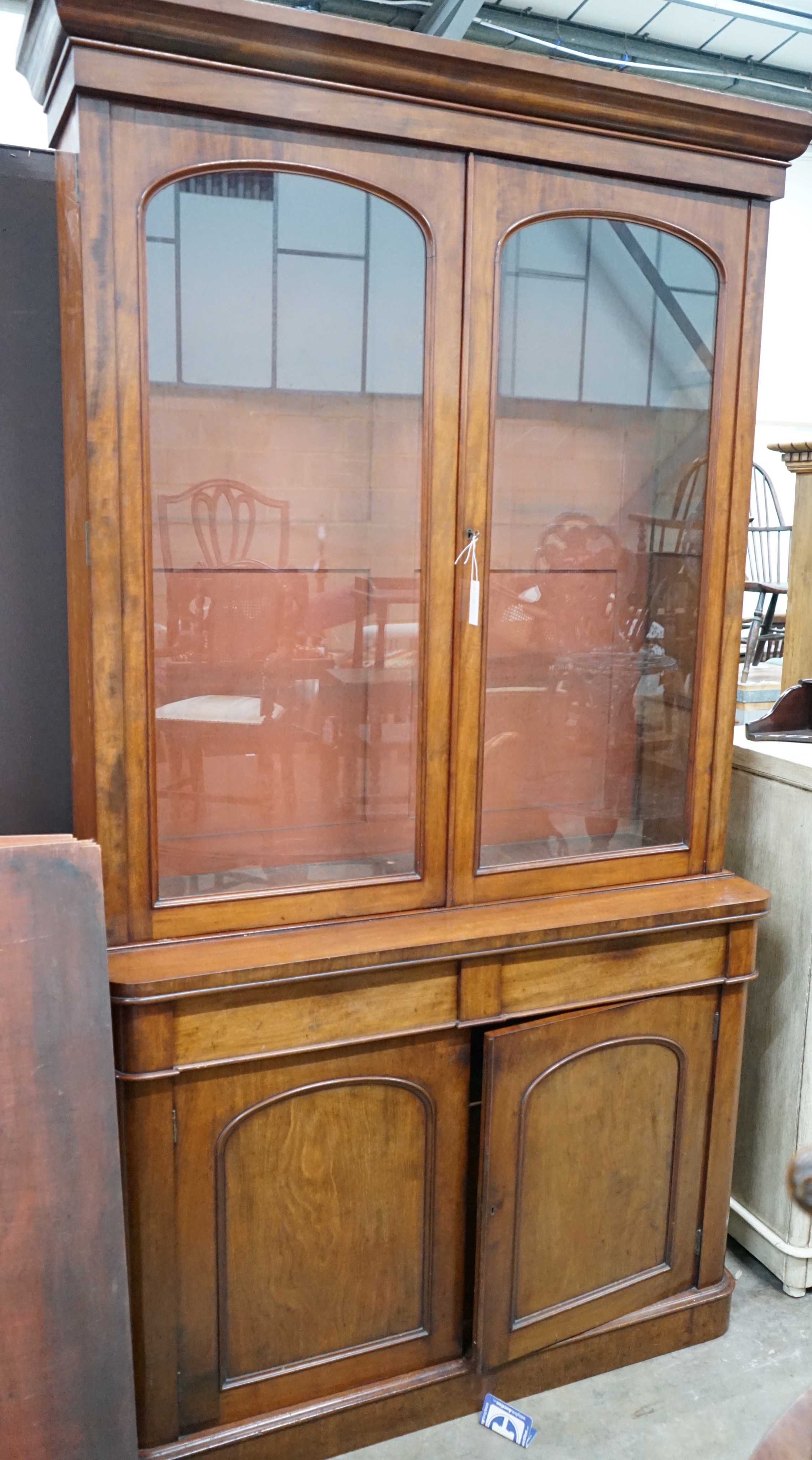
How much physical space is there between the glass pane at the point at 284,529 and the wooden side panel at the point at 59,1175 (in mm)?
212

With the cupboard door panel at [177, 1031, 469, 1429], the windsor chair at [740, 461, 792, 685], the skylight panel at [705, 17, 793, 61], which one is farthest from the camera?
the skylight panel at [705, 17, 793, 61]

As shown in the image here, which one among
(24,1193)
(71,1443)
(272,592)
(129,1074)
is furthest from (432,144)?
(71,1443)

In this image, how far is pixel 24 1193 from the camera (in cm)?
137

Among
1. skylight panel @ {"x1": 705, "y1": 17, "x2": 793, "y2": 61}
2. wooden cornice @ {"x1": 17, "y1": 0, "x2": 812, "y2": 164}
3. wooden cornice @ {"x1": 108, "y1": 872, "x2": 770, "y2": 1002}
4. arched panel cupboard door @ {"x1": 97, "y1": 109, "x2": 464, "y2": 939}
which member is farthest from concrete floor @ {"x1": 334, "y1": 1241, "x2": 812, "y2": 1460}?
skylight panel @ {"x1": 705, "y1": 17, "x2": 793, "y2": 61}

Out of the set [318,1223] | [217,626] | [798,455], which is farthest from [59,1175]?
[798,455]

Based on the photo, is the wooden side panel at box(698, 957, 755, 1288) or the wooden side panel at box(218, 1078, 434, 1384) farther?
the wooden side panel at box(698, 957, 755, 1288)

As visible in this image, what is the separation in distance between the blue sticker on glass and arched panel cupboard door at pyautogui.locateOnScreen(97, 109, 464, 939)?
2.80 feet

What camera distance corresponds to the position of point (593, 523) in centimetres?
183

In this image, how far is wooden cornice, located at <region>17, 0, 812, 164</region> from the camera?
1.34 metres

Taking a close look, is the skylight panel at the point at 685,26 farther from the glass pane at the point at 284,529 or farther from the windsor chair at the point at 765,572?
the glass pane at the point at 284,529

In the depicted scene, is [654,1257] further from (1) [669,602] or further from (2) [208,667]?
(2) [208,667]

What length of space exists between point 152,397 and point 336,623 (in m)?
0.41

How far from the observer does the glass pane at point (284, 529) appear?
4.94ft

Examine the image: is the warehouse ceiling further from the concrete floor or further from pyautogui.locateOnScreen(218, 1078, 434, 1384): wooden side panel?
the concrete floor
